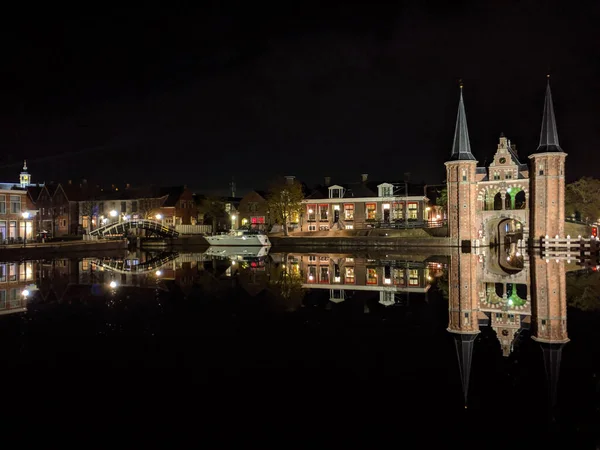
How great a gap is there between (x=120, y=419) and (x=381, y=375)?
4.84m

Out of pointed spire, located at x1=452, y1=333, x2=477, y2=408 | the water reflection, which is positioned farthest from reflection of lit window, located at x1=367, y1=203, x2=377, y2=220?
pointed spire, located at x1=452, y1=333, x2=477, y2=408

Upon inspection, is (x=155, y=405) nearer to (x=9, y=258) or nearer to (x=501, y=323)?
(x=501, y=323)

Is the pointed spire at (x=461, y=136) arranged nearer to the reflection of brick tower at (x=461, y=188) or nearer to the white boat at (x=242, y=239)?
the reflection of brick tower at (x=461, y=188)

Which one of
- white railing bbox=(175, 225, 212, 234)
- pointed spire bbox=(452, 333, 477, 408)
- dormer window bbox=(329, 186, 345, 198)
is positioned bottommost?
pointed spire bbox=(452, 333, 477, 408)

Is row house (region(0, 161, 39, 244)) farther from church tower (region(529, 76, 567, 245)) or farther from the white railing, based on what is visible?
church tower (region(529, 76, 567, 245))

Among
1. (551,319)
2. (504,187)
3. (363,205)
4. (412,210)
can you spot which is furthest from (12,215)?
(504,187)

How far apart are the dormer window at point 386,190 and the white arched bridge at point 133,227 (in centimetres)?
2926

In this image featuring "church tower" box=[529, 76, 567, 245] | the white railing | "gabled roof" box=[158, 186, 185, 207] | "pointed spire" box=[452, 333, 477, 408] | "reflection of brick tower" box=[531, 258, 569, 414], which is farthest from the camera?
"gabled roof" box=[158, 186, 185, 207]

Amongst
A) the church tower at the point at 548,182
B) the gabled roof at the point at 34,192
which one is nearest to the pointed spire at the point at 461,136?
the church tower at the point at 548,182

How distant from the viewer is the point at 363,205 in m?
72.4

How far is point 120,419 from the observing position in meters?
7.67

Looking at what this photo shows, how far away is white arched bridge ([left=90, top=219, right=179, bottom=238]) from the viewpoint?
6384cm

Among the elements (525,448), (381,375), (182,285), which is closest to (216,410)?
(381,375)

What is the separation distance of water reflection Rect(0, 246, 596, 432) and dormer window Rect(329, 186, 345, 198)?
38311 millimetres
